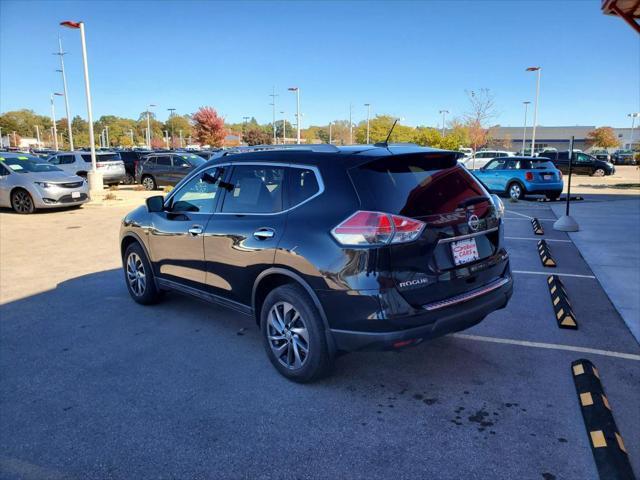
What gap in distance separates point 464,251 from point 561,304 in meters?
2.58

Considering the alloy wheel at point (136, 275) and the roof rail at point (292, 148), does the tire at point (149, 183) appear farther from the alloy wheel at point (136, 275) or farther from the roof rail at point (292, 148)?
the roof rail at point (292, 148)

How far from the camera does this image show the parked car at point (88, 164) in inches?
856

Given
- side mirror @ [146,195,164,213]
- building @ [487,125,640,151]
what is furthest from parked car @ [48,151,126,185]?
building @ [487,125,640,151]

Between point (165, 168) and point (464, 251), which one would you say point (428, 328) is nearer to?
point (464, 251)

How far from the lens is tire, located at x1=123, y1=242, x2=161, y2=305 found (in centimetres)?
550

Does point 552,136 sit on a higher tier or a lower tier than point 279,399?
higher

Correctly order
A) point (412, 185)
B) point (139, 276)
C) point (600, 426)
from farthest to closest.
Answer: point (139, 276) < point (412, 185) < point (600, 426)

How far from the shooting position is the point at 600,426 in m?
3.04

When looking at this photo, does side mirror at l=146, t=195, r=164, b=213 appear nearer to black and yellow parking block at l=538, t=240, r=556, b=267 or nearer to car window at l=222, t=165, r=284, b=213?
car window at l=222, t=165, r=284, b=213

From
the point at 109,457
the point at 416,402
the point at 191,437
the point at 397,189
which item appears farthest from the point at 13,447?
the point at 397,189

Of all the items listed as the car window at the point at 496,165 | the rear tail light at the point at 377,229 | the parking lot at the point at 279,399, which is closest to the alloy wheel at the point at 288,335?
the parking lot at the point at 279,399

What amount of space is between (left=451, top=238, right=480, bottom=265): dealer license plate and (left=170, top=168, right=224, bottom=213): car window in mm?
2257

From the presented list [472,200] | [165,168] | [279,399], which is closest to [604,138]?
[165,168]

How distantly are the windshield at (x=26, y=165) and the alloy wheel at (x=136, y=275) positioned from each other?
11.0m
